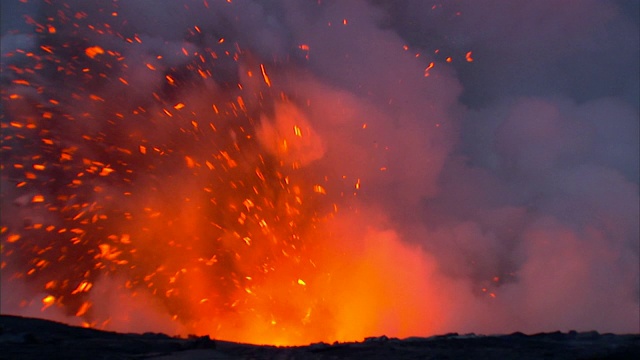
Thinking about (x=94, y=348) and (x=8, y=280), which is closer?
(x=94, y=348)

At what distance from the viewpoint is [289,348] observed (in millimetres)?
5867

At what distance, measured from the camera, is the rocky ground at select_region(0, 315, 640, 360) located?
5.05m

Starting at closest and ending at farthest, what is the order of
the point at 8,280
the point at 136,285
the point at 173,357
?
the point at 173,357 → the point at 8,280 → the point at 136,285

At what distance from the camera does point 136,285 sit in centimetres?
1438

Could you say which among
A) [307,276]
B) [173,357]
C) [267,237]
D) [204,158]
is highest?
[204,158]

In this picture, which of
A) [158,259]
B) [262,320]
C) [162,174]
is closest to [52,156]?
[162,174]

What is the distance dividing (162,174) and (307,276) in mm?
4709

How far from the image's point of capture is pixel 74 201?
46.8 ft

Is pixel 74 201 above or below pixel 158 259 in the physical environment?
above

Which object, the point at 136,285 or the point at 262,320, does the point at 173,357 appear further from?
the point at 136,285

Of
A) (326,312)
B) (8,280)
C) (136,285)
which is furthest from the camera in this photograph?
(136,285)

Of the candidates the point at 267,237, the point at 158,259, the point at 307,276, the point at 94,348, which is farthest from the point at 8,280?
the point at 94,348

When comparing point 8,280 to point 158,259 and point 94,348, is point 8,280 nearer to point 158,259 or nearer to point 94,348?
point 158,259

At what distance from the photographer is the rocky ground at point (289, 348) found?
16.6 ft
